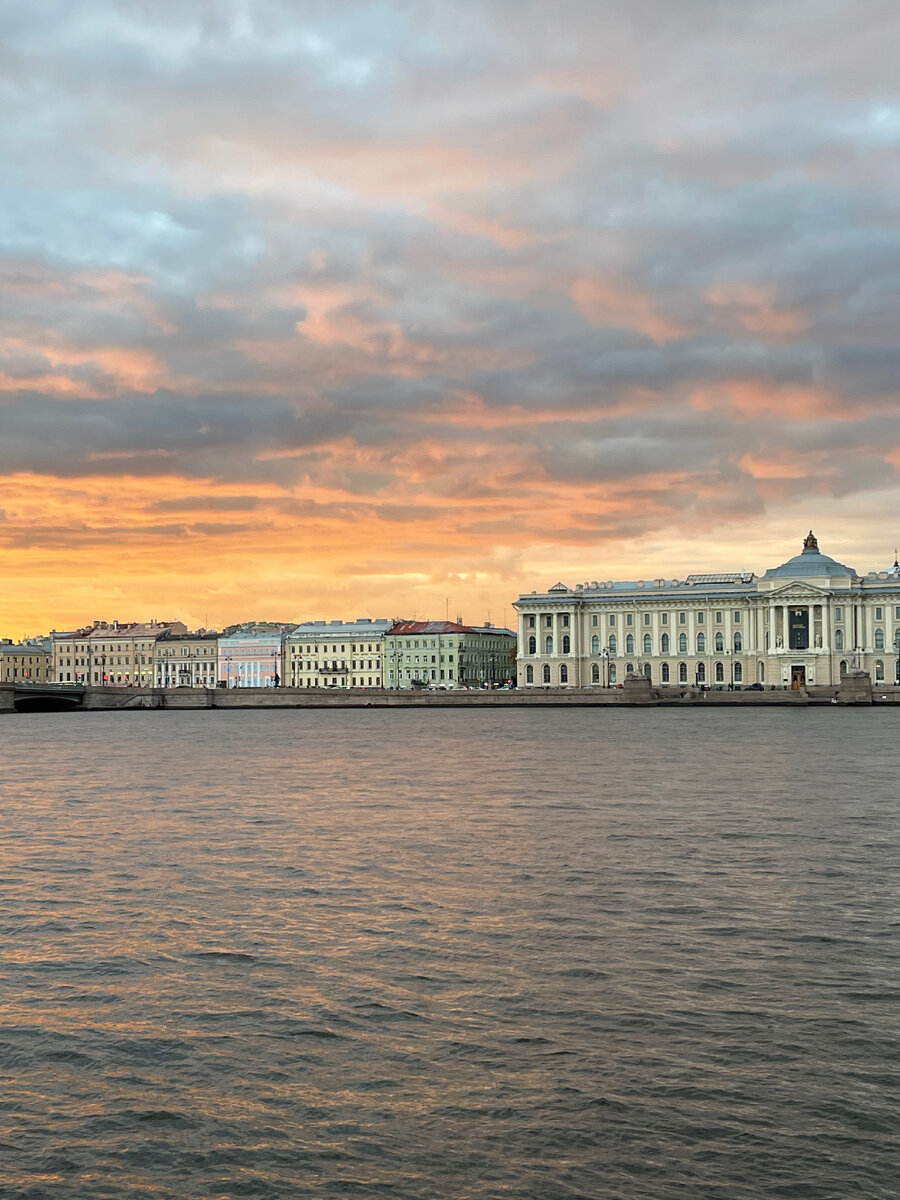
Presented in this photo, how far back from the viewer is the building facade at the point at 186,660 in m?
146

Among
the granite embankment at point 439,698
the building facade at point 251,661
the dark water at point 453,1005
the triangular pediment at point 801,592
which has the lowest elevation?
the dark water at point 453,1005

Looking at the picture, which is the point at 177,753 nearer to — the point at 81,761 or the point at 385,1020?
the point at 81,761

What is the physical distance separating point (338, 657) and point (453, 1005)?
12943 centimetres

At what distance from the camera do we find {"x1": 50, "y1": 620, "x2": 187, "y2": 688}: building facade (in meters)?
151

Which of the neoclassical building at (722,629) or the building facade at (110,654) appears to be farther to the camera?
the building facade at (110,654)

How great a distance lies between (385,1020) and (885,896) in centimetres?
672

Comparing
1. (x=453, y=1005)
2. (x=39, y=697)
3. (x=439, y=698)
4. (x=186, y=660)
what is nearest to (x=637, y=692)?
(x=439, y=698)

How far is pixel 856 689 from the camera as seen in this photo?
9138 centimetres

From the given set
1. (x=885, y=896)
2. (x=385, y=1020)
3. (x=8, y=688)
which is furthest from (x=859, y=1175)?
(x=8, y=688)

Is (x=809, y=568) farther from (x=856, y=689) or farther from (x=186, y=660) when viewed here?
(x=186, y=660)

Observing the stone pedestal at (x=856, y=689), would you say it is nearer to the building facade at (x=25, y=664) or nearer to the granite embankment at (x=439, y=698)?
the granite embankment at (x=439, y=698)

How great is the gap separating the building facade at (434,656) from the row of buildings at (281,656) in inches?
3.8

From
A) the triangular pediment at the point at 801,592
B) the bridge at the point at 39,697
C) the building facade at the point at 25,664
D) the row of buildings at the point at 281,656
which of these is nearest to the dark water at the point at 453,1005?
the bridge at the point at 39,697

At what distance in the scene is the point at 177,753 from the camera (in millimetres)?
46594
